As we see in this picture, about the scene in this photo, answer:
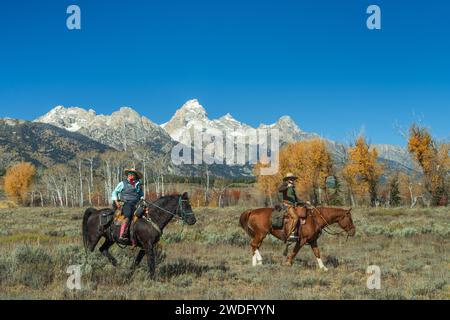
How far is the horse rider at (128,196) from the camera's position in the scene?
428 inches

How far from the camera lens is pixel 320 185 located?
6700 cm

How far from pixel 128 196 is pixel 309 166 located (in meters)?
57.8

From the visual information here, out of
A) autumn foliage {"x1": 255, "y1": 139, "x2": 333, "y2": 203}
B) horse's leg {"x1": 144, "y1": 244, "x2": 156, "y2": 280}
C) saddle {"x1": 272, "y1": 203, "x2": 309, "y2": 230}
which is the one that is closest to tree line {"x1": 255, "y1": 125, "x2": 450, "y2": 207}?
autumn foliage {"x1": 255, "y1": 139, "x2": 333, "y2": 203}

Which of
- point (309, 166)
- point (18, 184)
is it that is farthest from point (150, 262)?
point (18, 184)

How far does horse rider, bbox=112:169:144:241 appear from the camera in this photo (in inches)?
428

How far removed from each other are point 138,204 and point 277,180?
69204 millimetres

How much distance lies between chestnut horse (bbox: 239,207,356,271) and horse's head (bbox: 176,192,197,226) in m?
3.37

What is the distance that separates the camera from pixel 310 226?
12.9m

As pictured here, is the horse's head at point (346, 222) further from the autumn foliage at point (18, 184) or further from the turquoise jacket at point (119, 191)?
the autumn foliage at point (18, 184)

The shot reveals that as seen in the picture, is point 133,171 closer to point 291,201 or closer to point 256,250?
point 256,250

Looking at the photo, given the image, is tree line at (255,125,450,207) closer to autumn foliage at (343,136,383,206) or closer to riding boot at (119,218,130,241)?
autumn foliage at (343,136,383,206)

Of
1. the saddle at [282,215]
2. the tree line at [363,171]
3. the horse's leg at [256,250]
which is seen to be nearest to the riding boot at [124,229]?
the horse's leg at [256,250]
